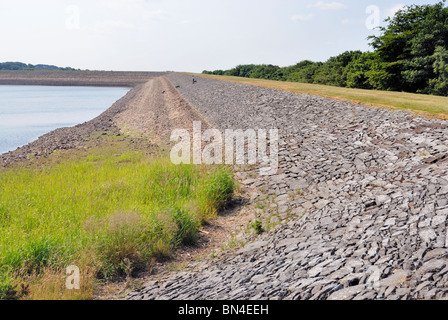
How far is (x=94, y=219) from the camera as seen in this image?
7816 mm

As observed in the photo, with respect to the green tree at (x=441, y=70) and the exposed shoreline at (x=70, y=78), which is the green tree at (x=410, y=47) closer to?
the green tree at (x=441, y=70)

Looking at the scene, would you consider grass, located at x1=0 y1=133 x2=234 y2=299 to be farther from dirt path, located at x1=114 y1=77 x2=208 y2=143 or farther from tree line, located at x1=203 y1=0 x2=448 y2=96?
tree line, located at x1=203 y1=0 x2=448 y2=96

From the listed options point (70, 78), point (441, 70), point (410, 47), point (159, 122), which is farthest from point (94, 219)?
point (70, 78)

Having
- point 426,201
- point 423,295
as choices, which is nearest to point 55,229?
point 423,295

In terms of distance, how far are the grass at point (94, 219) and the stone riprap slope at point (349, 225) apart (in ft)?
3.52

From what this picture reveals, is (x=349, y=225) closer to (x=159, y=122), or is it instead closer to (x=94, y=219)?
(x=94, y=219)

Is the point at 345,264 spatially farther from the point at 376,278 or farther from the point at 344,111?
the point at 344,111

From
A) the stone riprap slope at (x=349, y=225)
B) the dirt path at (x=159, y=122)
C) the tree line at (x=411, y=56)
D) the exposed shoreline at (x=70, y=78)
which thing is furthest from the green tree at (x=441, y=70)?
the exposed shoreline at (x=70, y=78)

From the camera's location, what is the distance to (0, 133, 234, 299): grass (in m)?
6.04

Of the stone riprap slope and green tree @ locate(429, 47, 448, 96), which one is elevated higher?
green tree @ locate(429, 47, 448, 96)

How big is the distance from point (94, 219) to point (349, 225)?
5.44m

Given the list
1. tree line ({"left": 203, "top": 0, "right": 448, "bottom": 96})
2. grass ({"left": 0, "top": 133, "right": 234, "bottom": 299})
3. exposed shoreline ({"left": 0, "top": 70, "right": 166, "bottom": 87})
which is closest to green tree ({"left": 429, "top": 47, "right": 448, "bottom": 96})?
tree line ({"left": 203, "top": 0, "right": 448, "bottom": 96})

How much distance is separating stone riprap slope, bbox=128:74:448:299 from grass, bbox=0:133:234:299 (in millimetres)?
1074

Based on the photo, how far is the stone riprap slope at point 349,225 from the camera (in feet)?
15.8
